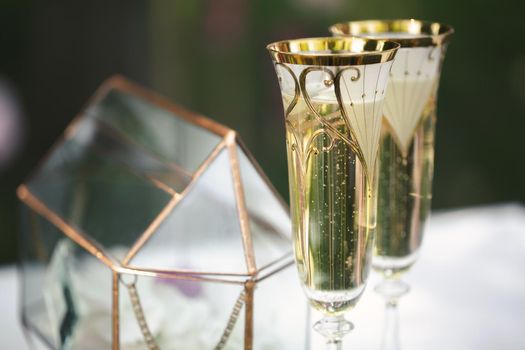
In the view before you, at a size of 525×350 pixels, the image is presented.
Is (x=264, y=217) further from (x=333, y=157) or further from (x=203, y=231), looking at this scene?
(x=333, y=157)

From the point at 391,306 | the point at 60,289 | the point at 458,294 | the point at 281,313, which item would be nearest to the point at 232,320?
the point at 281,313

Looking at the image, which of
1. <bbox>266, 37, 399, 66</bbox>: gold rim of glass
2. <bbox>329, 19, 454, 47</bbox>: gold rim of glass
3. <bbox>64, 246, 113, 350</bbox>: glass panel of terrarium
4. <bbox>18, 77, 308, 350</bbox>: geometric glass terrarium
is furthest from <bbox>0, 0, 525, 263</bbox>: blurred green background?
<bbox>266, 37, 399, 66</bbox>: gold rim of glass

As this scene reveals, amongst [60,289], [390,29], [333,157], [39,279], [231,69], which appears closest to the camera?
[333,157]

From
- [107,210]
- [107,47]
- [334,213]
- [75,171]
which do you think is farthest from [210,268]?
[107,47]

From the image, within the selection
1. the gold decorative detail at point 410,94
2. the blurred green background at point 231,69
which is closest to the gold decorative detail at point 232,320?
the gold decorative detail at point 410,94

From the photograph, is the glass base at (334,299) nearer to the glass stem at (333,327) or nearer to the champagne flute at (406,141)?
the glass stem at (333,327)

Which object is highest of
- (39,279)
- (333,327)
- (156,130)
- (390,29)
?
(390,29)

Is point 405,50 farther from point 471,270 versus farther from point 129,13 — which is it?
point 129,13
